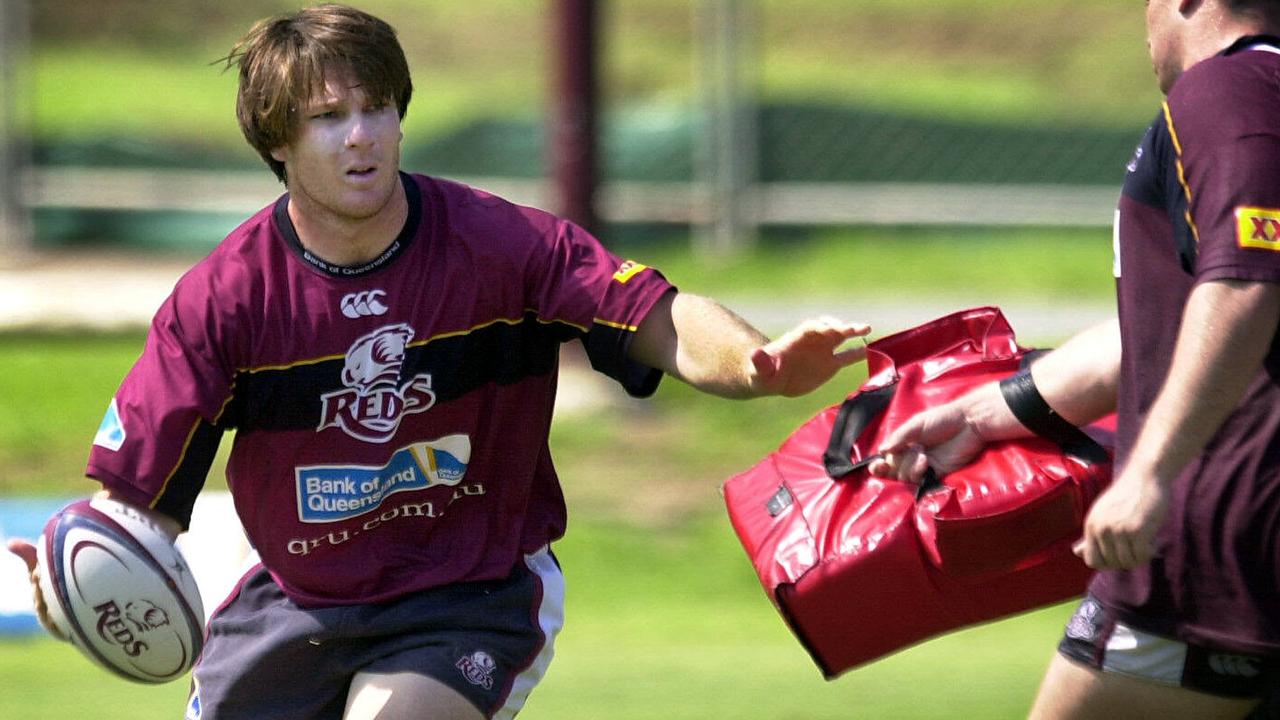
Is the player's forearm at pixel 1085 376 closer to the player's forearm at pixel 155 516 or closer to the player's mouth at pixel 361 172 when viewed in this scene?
the player's mouth at pixel 361 172

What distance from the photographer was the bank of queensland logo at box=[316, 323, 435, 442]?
387 centimetres

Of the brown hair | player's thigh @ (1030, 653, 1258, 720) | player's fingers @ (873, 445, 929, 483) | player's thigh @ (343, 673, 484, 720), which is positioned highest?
the brown hair

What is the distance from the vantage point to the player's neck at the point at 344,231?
3908 millimetres

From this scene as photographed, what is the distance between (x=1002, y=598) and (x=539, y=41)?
11528 mm

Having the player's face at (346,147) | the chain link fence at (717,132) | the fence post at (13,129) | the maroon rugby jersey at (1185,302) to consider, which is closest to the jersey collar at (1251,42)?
the maroon rugby jersey at (1185,302)

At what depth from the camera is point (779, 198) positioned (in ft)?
41.4

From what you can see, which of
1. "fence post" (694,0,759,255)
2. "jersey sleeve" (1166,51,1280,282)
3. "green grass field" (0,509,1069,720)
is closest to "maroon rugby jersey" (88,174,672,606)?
"jersey sleeve" (1166,51,1280,282)

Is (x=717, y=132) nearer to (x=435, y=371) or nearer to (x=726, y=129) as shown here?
(x=726, y=129)

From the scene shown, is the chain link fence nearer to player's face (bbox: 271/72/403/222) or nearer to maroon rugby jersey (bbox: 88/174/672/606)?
maroon rugby jersey (bbox: 88/174/672/606)

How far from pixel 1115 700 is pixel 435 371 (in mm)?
1446

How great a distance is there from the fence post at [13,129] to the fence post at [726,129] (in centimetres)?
426

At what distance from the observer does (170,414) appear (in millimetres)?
3762

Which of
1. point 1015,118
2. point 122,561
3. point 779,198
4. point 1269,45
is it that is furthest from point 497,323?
point 1015,118

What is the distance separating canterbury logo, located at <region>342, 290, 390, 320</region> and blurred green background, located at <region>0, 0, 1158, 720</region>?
2903mm
